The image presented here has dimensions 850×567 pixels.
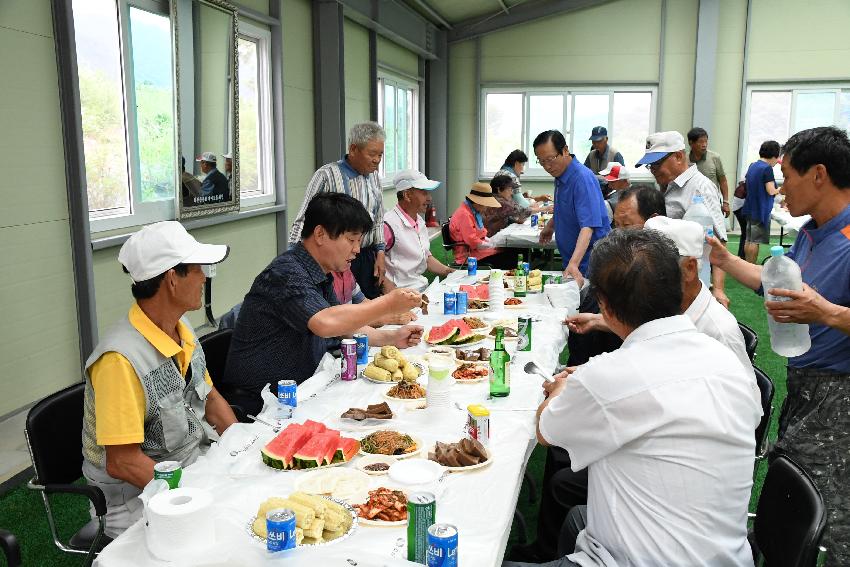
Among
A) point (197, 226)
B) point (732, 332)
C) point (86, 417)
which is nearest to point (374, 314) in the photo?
point (86, 417)

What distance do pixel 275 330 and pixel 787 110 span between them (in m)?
12.2

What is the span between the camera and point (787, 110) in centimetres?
1234

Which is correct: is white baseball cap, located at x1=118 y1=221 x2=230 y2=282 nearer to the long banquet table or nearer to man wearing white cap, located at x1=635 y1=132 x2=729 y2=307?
the long banquet table

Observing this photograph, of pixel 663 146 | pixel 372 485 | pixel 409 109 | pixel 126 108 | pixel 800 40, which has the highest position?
pixel 800 40

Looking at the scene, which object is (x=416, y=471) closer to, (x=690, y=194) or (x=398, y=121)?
(x=690, y=194)

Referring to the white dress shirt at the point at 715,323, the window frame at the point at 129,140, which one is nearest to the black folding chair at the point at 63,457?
the white dress shirt at the point at 715,323

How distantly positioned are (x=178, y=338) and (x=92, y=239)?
8.48 feet

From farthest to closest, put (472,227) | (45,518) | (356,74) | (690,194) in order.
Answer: (356,74) → (472,227) → (690,194) → (45,518)

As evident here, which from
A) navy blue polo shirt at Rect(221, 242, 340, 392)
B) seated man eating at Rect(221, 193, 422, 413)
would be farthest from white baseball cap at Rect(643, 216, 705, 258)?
navy blue polo shirt at Rect(221, 242, 340, 392)

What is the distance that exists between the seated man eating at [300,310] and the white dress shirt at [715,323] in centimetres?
107

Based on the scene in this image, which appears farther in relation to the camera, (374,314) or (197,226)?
(197,226)

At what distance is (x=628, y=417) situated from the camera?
5.26 ft

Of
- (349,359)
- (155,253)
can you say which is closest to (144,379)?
(155,253)

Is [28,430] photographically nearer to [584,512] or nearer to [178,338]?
[178,338]
